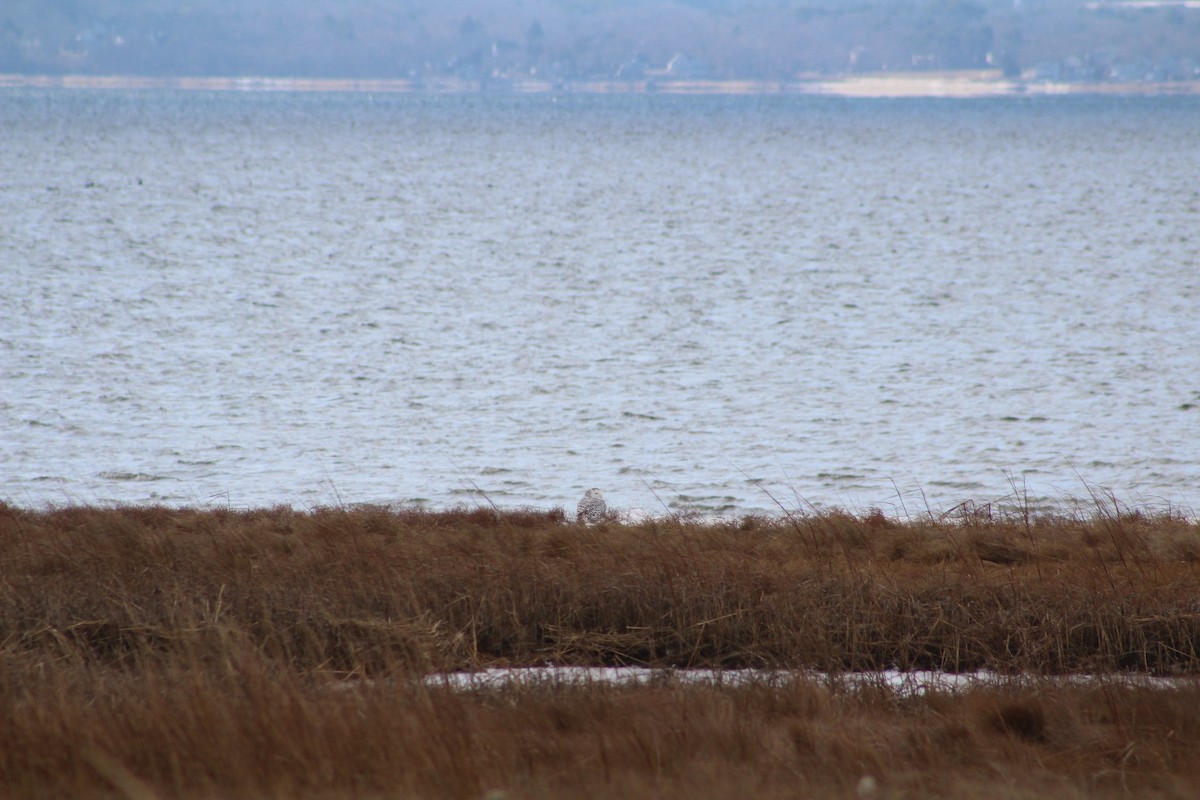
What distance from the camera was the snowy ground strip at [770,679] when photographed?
7.63 m

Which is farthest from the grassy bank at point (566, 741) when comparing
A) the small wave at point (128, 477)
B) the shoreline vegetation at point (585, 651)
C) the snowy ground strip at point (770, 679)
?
the small wave at point (128, 477)

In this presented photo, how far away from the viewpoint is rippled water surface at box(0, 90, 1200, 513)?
53.2 feet

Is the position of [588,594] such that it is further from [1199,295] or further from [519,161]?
[519,161]

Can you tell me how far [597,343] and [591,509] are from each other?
13613 mm

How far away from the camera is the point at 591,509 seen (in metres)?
13.0

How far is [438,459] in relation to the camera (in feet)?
55.9

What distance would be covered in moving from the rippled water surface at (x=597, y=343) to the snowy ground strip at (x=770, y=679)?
6.00 meters

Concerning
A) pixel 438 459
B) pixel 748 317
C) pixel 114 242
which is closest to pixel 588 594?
pixel 438 459

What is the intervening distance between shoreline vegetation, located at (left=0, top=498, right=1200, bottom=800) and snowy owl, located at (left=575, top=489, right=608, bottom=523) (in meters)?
0.51

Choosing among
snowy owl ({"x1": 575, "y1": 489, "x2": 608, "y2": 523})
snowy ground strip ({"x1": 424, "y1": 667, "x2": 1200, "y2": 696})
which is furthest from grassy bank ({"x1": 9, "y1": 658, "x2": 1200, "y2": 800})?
snowy owl ({"x1": 575, "y1": 489, "x2": 608, "y2": 523})

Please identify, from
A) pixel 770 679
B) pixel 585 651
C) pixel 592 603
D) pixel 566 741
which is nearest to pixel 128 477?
pixel 592 603

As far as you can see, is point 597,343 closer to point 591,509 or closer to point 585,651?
point 591,509

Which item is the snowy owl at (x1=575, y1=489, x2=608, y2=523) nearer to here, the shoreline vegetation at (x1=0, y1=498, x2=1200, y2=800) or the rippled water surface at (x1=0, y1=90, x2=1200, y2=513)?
the shoreline vegetation at (x1=0, y1=498, x2=1200, y2=800)

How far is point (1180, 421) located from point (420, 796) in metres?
16.8
